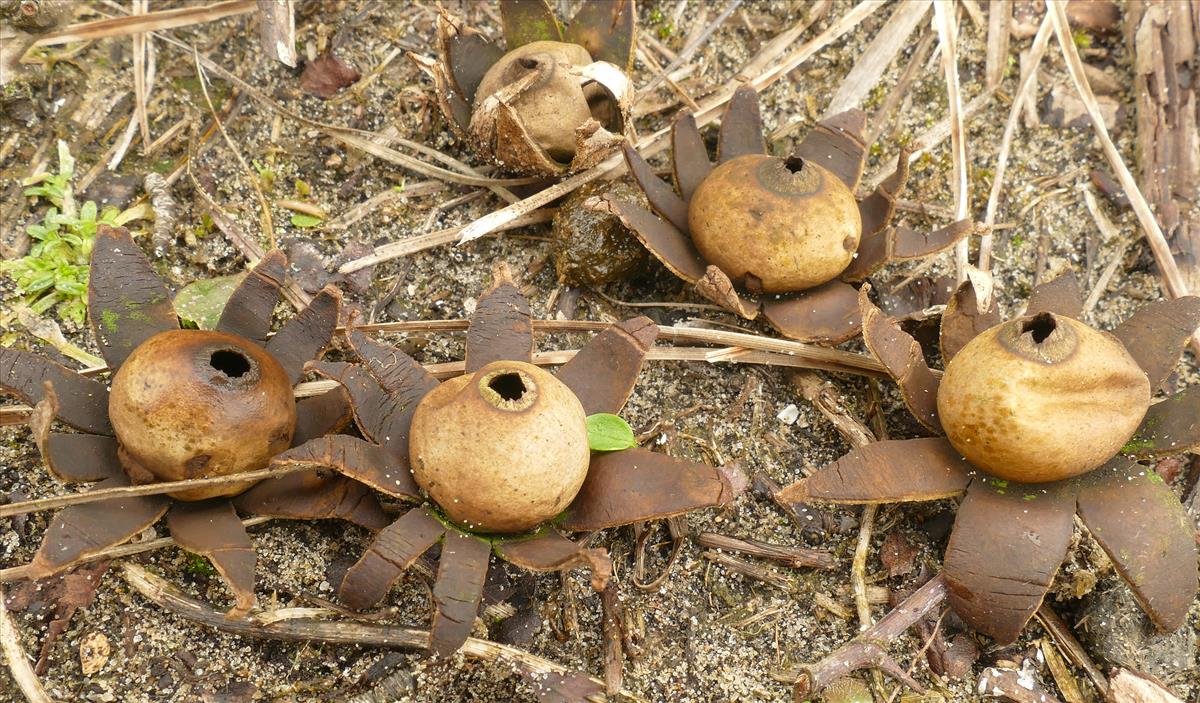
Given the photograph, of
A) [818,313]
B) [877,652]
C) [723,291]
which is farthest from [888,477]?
[723,291]

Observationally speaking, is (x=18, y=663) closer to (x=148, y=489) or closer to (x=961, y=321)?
(x=148, y=489)

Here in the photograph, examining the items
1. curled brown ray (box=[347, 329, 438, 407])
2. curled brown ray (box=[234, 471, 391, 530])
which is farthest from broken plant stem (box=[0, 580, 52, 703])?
curled brown ray (box=[347, 329, 438, 407])

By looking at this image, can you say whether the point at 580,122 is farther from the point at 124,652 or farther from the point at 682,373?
the point at 124,652

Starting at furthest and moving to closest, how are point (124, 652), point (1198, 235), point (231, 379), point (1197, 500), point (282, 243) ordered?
point (1198, 235) → point (282, 243) → point (1197, 500) → point (124, 652) → point (231, 379)

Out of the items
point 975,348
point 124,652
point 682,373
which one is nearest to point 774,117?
point 682,373

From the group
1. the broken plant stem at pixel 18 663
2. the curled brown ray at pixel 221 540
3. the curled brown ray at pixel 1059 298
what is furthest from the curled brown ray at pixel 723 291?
the broken plant stem at pixel 18 663
